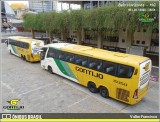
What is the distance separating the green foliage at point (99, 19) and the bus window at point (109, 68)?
5023mm

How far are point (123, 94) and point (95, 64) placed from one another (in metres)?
2.17

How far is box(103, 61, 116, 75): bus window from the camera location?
8.05 meters

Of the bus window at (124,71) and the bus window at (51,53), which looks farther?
the bus window at (51,53)

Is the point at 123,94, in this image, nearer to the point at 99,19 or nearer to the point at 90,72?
the point at 90,72

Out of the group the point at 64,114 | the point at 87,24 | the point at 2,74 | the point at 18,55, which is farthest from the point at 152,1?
the point at 18,55

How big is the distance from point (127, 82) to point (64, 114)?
3.20m

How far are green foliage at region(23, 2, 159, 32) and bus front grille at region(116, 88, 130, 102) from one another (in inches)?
223

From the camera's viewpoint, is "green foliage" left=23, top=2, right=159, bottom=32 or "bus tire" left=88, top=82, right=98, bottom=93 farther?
"green foliage" left=23, top=2, right=159, bottom=32

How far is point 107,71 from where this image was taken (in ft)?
27.4

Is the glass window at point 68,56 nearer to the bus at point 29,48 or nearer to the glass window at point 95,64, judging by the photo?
the glass window at point 95,64

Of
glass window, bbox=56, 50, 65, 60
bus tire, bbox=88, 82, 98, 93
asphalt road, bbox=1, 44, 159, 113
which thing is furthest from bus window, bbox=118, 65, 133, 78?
glass window, bbox=56, 50, 65, 60

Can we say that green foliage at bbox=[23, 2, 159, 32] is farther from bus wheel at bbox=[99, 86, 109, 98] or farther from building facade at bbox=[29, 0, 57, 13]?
bus wheel at bbox=[99, 86, 109, 98]

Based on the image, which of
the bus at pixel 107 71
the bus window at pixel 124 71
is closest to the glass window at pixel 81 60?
the bus at pixel 107 71

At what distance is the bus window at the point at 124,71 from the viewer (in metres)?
7.36
